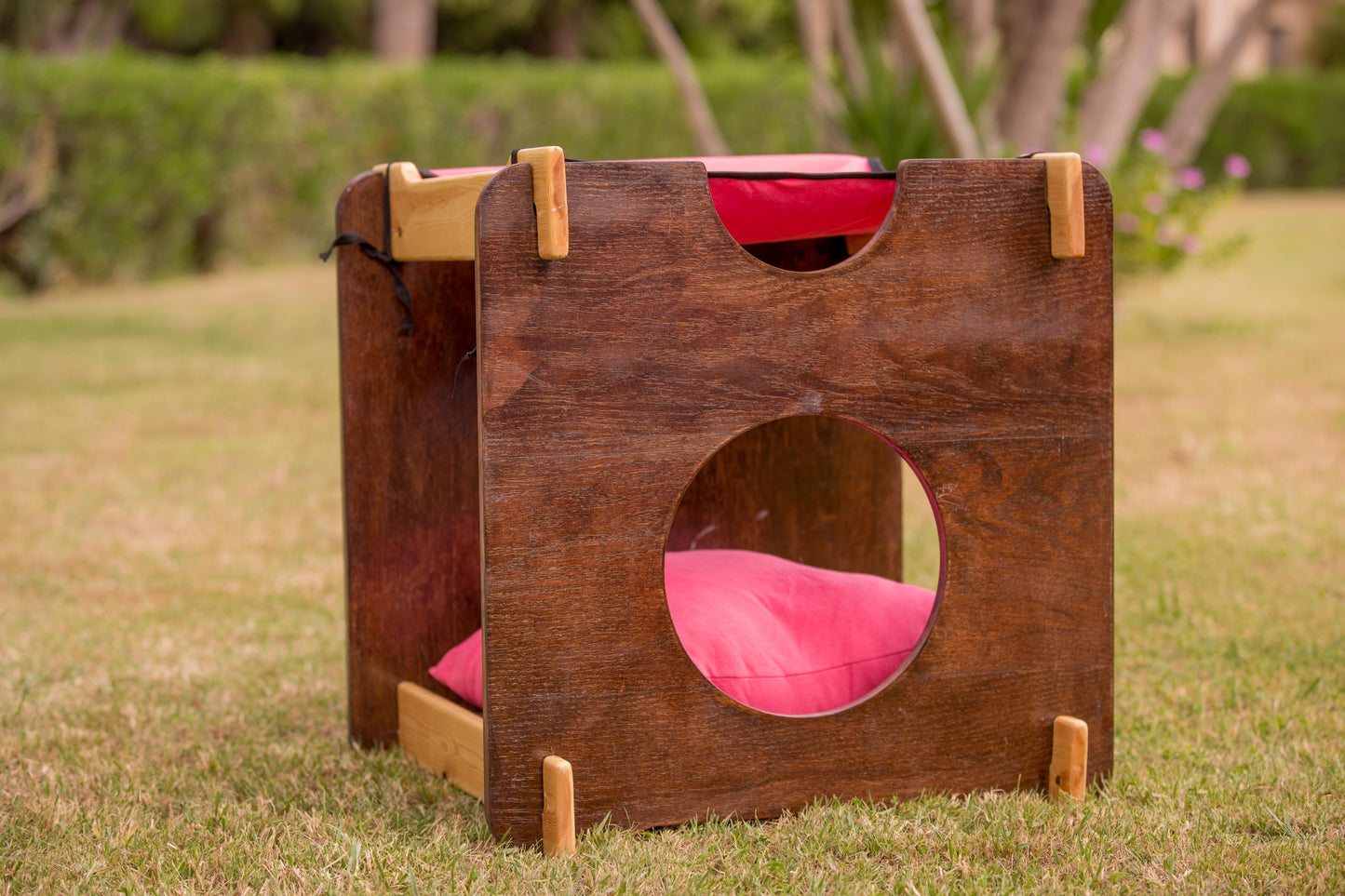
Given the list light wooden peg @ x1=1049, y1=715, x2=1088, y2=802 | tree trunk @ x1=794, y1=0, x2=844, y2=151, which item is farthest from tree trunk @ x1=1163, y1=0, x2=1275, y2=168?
light wooden peg @ x1=1049, y1=715, x2=1088, y2=802

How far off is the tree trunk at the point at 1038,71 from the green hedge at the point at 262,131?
1.44 metres

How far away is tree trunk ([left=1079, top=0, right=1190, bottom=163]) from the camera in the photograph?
21.7 feet

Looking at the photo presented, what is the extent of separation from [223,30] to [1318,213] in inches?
729

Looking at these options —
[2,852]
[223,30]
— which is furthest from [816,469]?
[223,30]

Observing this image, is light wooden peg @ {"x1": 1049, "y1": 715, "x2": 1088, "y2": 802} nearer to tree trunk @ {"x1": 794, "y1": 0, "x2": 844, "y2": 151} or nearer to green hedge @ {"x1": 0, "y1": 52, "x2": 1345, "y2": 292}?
tree trunk @ {"x1": 794, "y1": 0, "x2": 844, "y2": 151}

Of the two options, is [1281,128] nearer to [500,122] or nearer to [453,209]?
[500,122]

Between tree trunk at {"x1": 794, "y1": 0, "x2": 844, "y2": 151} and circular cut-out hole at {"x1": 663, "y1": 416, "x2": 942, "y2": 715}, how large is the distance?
4427mm

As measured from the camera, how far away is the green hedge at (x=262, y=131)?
33.5ft

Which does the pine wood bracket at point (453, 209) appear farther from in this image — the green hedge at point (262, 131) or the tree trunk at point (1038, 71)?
the green hedge at point (262, 131)

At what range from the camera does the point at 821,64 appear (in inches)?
282

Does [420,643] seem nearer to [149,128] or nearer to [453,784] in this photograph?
[453,784]

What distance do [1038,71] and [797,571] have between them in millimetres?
4616

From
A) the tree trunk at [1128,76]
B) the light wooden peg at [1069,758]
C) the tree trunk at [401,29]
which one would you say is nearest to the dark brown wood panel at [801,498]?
the light wooden peg at [1069,758]

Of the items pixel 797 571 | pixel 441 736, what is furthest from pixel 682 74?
pixel 441 736
